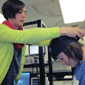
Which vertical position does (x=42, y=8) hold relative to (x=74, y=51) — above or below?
above

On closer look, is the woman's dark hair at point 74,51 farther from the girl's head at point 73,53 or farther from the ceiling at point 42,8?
the ceiling at point 42,8

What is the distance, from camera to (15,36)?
21.8 inches

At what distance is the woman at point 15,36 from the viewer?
1.69 feet

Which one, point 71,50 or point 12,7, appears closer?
point 71,50

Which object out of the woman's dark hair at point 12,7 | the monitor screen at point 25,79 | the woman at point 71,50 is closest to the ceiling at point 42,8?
the woman's dark hair at point 12,7

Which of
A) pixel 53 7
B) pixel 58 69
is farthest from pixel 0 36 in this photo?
pixel 58 69

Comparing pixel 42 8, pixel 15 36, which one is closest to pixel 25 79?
pixel 15 36

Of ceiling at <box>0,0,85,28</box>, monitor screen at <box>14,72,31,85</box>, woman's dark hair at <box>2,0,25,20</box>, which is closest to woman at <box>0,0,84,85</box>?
woman's dark hair at <box>2,0,25,20</box>

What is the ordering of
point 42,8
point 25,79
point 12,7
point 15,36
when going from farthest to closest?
point 42,8, point 25,79, point 12,7, point 15,36

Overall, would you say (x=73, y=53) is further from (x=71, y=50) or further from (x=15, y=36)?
(x=15, y=36)

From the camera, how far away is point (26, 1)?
203cm

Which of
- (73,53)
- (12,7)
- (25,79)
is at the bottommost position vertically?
(25,79)

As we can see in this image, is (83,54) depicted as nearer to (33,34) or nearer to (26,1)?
(33,34)

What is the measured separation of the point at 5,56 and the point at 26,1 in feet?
5.53
